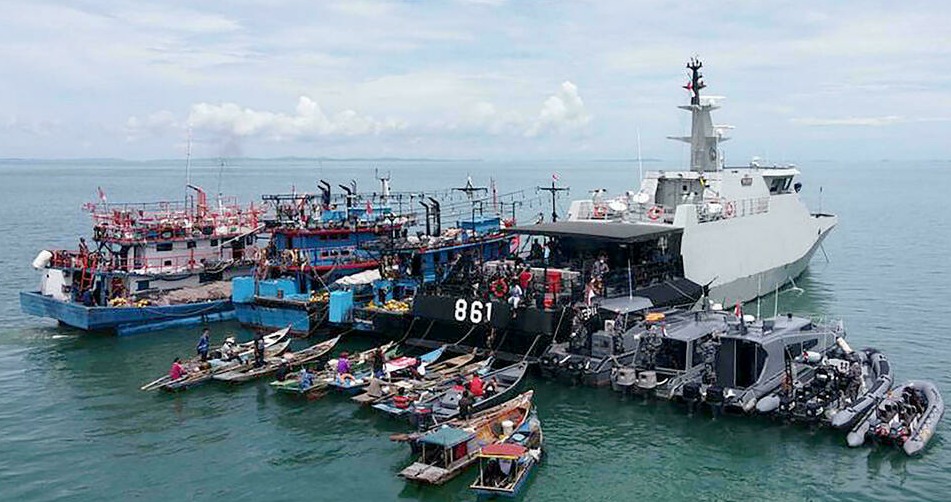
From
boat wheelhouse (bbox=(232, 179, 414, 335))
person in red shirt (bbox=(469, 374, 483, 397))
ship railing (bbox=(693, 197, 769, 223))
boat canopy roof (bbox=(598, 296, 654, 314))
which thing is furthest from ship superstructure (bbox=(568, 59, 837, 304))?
person in red shirt (bbox=(469, 374, 483, 397))

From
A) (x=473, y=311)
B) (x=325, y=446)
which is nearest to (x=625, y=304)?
(x=473, y=311)

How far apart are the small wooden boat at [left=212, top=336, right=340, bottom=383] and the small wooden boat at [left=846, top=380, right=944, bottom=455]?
21271 millimetres

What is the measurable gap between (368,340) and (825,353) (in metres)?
20.7

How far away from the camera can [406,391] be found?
93.0 ft

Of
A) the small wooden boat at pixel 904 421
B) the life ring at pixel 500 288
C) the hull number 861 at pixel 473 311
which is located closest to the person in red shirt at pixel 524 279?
the life ring at pixel 500 288

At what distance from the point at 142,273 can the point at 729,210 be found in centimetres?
3228

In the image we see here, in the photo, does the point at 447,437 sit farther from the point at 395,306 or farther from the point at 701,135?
the point at 701,135

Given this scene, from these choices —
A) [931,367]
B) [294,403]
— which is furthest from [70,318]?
[931,367]

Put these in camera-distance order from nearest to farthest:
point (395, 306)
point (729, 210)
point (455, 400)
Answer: point (455, 400) → point (395, 306) → point (729, 210)

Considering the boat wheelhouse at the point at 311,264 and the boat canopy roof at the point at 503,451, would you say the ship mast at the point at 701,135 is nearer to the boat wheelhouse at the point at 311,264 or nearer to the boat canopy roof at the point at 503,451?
the boat wheelhouse at the point at 311,264

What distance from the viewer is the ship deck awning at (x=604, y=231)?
36047mm

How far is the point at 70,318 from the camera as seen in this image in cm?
4056

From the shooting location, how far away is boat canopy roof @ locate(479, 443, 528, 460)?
20953 mm

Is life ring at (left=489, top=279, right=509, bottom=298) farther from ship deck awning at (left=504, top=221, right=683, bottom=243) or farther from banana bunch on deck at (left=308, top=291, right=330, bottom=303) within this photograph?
banana bunch on deck at (left=308, top=291, right=330, bottom=303)
